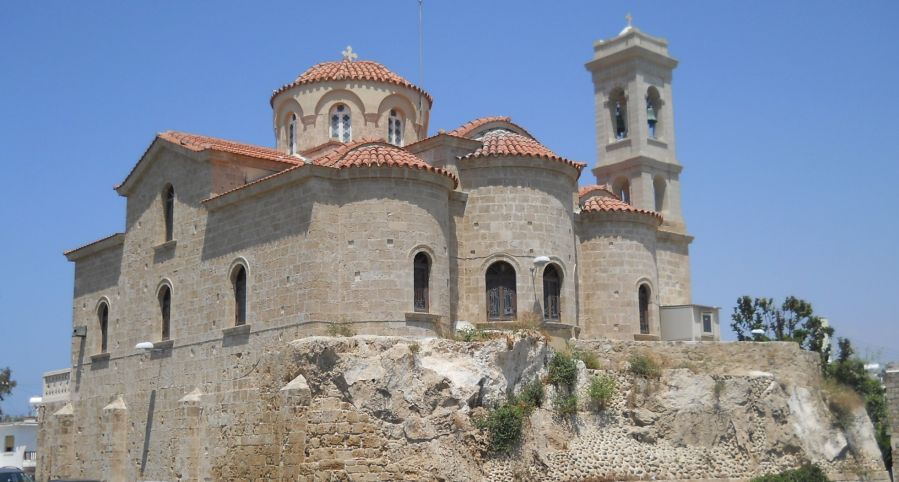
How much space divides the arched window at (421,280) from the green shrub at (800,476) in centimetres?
807

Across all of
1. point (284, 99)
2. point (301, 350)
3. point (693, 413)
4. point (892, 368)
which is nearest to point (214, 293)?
point (301, 350)

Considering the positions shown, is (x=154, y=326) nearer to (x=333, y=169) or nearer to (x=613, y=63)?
(x=333, y=169)

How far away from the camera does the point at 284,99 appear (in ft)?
82.9

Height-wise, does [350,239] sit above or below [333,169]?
below

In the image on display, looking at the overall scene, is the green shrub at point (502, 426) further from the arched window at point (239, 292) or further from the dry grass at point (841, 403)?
the dry grass at point (841, 403)

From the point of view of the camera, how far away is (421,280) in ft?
61.1

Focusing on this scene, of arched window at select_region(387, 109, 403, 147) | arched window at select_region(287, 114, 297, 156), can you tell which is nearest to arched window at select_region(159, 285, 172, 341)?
arched window at select_region(287, 114, 297, 156)

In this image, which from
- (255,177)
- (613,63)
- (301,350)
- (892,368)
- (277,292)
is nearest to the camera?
(301,350)

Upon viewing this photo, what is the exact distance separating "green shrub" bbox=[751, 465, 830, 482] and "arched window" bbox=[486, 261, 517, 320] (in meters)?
6.35

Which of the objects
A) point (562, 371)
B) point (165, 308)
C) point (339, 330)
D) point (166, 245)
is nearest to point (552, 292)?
point (562, 371)

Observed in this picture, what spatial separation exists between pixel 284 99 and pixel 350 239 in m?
8.46

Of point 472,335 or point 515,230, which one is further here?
point 515,230

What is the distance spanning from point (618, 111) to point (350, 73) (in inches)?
317

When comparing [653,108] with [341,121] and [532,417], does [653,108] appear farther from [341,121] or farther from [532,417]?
[532,417]
